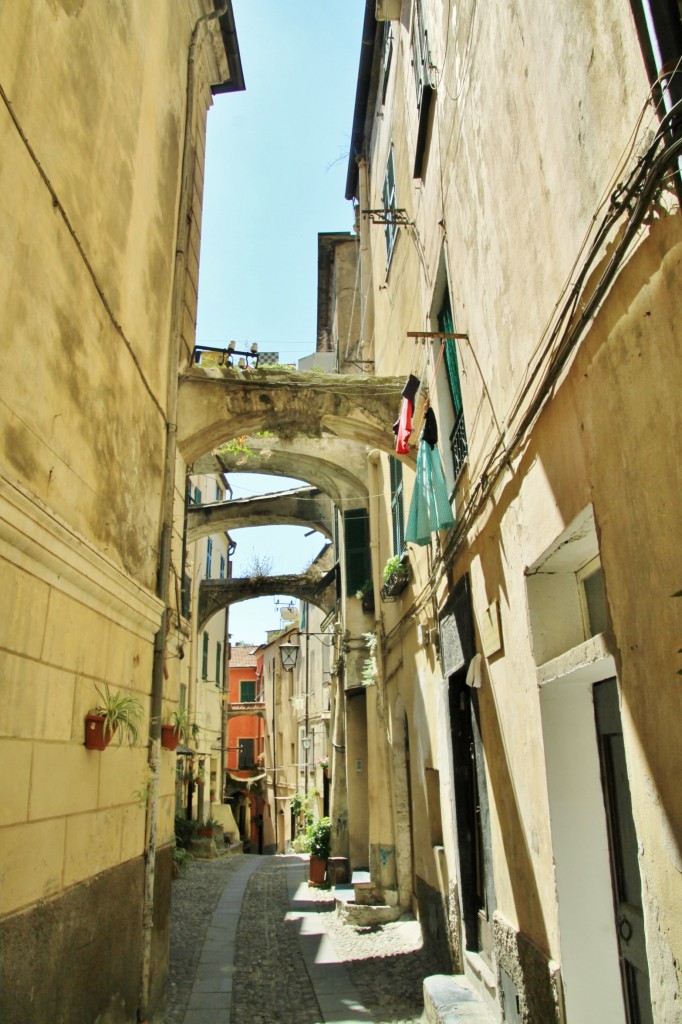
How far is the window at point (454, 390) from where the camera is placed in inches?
256

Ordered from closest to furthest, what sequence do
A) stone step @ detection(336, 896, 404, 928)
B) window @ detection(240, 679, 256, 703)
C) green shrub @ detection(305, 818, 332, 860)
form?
stone step @ detection(336, 896, 404, 928)
green shrub @ detection(305, 818, 332, 860)
window @ detection(240, 679, 256, 703)

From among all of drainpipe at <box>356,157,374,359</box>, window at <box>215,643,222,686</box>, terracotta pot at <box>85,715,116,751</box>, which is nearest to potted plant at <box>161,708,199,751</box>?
terracotta pot at <box>85,715,116,751</box>

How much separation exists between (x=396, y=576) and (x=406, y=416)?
9.09 ft

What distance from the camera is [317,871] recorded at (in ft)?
45.7

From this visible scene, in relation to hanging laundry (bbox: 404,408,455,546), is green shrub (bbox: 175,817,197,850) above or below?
below

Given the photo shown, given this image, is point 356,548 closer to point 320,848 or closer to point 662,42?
point 320,848

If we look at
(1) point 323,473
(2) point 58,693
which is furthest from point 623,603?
(1) point 323,473

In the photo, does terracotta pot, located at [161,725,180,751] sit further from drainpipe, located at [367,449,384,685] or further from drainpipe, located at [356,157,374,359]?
drainpipe, located at [356,157,374,359]

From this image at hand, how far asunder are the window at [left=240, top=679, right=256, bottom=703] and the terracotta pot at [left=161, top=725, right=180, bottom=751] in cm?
4156

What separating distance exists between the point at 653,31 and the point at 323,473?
1134cm

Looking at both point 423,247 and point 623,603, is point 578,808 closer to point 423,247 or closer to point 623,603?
point 623,603

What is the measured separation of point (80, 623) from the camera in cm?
472

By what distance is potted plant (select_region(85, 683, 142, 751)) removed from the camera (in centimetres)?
474

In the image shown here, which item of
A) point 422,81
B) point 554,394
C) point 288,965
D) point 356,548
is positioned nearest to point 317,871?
point 288,965
